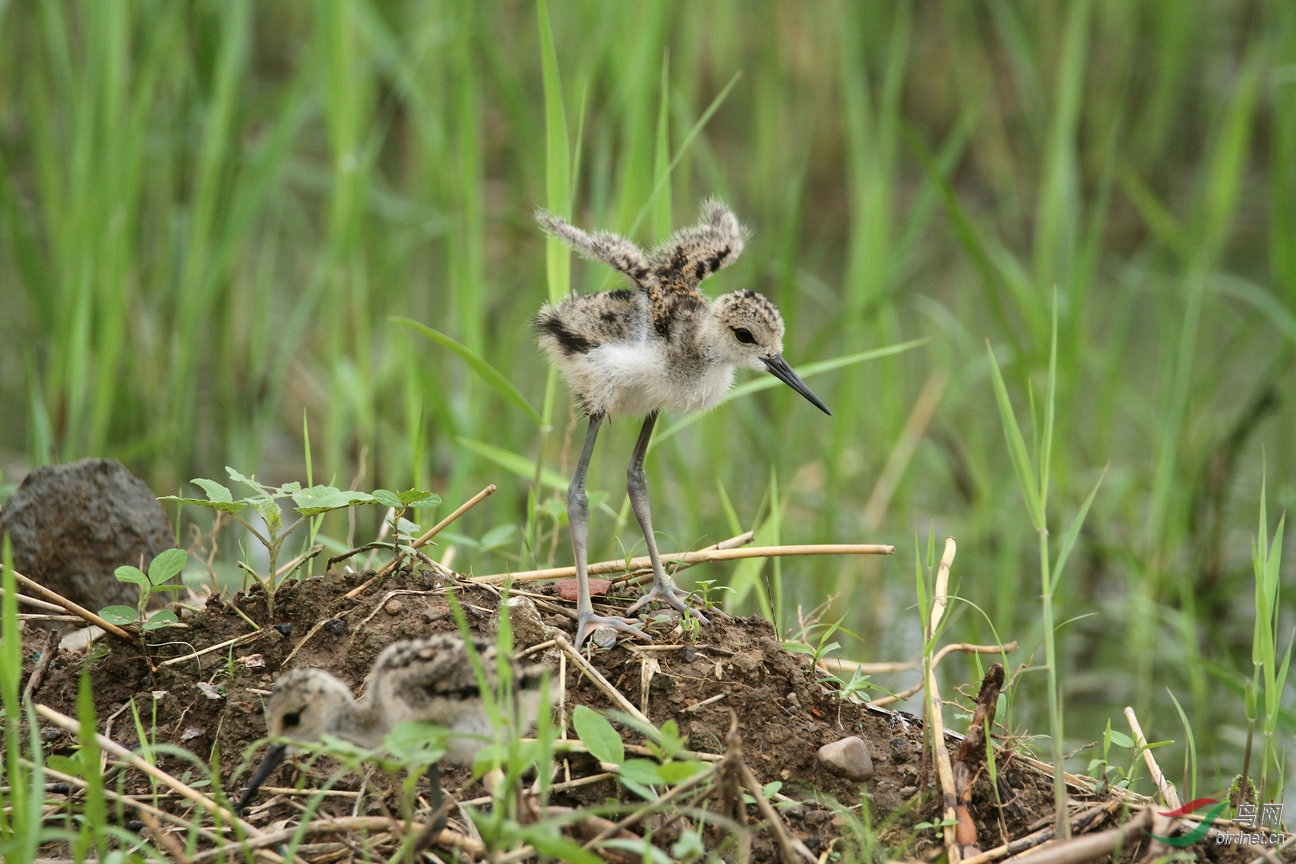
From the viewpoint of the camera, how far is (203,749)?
2848 millimetres

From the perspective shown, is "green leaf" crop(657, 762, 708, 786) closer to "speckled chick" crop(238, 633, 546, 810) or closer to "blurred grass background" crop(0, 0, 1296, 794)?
"speckled chick" crop(238, 633, 546, 810)

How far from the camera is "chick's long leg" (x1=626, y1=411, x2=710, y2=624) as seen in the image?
322 centimetres

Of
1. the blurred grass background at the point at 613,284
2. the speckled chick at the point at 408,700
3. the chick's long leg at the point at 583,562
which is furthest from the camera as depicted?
the blurred grass background at the point at 613,284

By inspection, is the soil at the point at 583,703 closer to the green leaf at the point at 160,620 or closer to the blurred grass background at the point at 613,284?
the green leaf at the point at 160,620

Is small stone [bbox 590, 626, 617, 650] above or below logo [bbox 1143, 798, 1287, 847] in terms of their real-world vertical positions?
above

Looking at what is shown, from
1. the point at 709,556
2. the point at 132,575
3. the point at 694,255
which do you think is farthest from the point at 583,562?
the point at 132,575

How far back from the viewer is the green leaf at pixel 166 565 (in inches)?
117

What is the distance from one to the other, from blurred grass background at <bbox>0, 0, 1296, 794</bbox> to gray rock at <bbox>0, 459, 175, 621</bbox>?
3.06 feet

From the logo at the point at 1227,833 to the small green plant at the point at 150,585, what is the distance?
2.14m

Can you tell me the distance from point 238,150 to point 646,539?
3485 mm

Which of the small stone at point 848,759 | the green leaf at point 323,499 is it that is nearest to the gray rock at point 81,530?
the green leaf at point 323,499

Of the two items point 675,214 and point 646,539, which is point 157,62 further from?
point 646,539

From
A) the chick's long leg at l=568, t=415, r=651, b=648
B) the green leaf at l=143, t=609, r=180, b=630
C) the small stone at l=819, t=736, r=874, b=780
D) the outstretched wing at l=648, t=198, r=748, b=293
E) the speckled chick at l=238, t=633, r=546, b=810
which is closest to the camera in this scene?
the speckled chick at l=238, t=633, r=546, b=810

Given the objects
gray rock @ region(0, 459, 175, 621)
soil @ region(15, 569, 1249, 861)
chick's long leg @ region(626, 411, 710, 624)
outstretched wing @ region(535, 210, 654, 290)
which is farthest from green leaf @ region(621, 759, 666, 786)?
gray rock @ region(0, 459, 175, 621)
